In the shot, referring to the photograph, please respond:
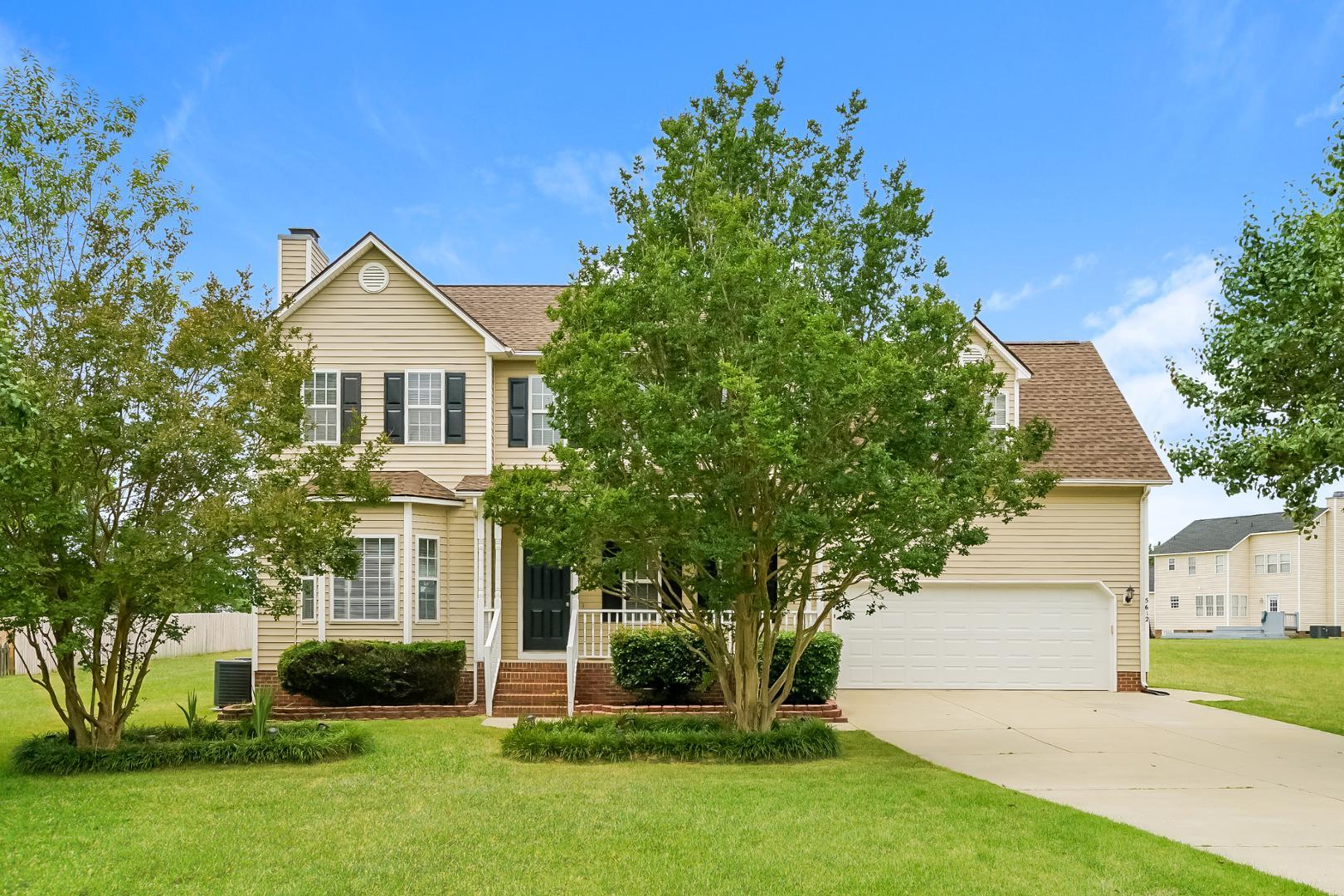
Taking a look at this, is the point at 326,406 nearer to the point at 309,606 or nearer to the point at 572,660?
the point at 309,606

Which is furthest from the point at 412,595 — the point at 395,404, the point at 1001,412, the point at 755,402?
the point at 1001,412

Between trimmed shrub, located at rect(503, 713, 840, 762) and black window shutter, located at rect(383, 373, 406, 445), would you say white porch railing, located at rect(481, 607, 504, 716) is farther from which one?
trimmed shrub, located at rect(503, 713, 840, 762)

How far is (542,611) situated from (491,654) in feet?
7.74

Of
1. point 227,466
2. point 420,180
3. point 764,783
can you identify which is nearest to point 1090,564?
point 764,783

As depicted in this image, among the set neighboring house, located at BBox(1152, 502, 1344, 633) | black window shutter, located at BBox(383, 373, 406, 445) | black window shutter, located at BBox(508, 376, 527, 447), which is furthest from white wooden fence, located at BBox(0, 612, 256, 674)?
neighboring house, located at BBox(1152, 502, 1344, 633)

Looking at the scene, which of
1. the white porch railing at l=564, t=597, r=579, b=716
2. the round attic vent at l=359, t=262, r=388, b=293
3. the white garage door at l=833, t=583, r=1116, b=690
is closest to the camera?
the white porch railing at l=564, t=597, r=579, b=716

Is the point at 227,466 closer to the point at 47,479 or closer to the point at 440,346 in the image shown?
the point at 47,479

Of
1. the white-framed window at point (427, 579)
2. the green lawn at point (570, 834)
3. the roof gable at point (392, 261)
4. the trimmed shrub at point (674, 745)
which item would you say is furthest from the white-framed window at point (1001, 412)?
the white-framed window at point (427, 579)

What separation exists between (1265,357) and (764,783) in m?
8.42

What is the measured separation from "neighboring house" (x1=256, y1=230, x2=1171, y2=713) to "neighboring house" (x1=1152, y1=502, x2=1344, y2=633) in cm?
2841

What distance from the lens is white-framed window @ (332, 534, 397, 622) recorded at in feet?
56.1

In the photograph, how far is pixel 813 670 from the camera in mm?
15797

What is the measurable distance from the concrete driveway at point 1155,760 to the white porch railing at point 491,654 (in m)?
5.18

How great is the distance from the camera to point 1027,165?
49.7ft
